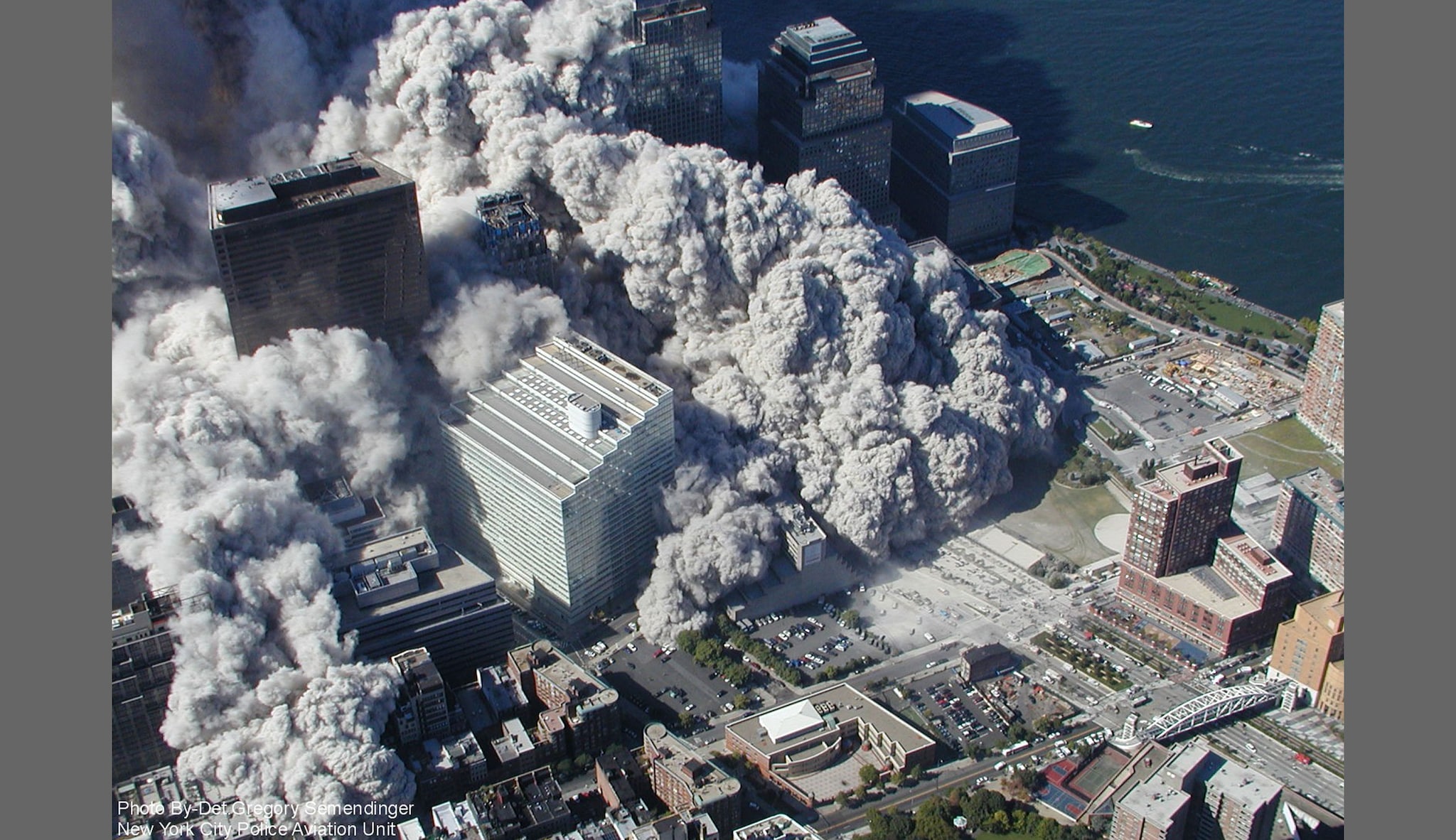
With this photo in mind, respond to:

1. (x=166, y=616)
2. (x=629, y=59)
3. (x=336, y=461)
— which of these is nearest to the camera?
(x=166, y=616)

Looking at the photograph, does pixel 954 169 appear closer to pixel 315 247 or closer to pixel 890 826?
pixel 315 247

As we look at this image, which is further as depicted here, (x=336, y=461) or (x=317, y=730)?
(x=336, y=461)

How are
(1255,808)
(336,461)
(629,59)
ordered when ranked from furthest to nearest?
(629,59) → (336,461) → (1255,808)

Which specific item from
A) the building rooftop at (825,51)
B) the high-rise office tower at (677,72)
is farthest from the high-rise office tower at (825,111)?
the high-rise office tower at (677,72)

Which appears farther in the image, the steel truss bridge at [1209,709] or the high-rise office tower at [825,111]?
the high-rise office tower at [825,111]

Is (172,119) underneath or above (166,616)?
above

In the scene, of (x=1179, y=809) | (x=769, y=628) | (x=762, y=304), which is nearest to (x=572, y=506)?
(x=769, y=628)

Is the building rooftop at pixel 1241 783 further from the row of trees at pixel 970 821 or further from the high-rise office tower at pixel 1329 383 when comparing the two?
the high-rise office tower at pixel 1329 383

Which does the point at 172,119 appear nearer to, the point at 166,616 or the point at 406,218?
the point at 406,218
